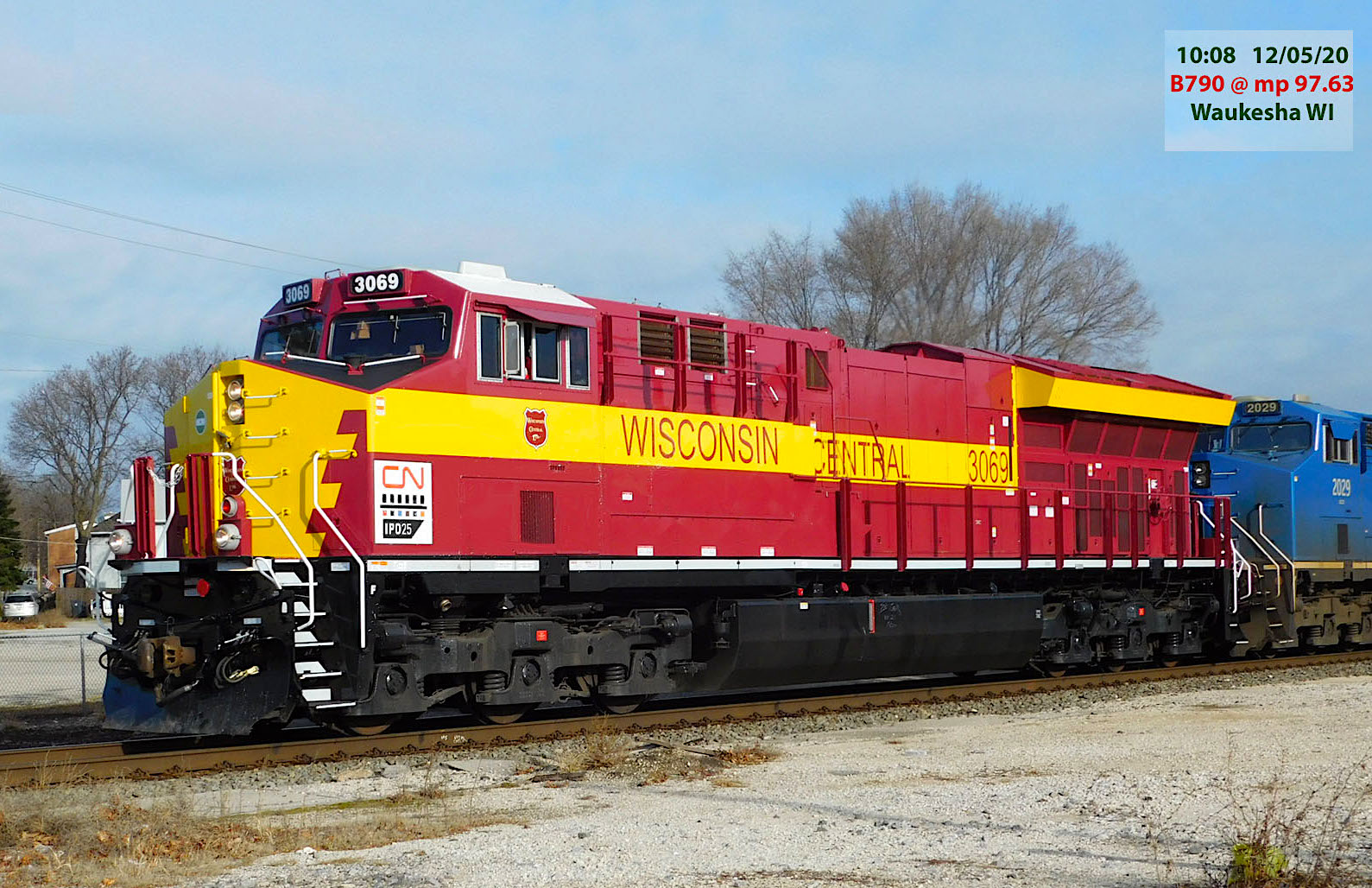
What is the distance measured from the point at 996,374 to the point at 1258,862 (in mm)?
12464

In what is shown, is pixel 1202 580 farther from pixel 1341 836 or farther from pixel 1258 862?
pixel 1258 862

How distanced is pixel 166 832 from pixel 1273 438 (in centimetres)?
1970

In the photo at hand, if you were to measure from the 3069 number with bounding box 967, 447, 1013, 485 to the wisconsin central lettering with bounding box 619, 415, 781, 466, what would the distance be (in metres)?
3.73

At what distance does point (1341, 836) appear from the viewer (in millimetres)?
7629

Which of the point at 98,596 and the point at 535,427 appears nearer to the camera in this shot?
the point at 98,596

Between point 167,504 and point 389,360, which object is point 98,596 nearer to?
point 167,504

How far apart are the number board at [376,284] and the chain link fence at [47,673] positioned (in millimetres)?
6208

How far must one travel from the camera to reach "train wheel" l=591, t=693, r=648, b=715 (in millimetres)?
14484

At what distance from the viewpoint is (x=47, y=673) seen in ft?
83.9

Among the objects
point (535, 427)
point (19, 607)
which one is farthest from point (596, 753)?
point (19, 607)

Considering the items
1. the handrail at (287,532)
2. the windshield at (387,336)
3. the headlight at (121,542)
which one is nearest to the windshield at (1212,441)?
the windshield at (387,336)

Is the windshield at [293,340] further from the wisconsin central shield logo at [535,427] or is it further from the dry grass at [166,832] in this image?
the dry grass at [166,832]

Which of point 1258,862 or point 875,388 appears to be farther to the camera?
point 875,388

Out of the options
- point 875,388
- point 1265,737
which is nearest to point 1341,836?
point 1265,737
